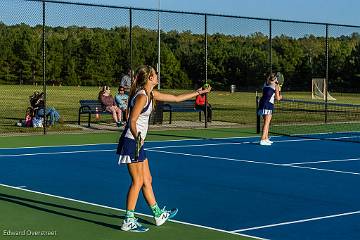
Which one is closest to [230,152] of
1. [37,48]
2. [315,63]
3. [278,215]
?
[278,215]

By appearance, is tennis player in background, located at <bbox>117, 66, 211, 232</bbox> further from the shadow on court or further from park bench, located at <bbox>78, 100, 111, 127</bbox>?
park bench, located at <bbox>78, 100, 111, 127</bbox>

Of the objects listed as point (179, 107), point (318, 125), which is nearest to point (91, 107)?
point (179, 107)

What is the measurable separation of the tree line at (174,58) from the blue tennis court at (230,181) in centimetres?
3139

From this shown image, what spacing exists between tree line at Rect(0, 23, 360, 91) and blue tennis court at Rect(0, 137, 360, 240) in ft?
103

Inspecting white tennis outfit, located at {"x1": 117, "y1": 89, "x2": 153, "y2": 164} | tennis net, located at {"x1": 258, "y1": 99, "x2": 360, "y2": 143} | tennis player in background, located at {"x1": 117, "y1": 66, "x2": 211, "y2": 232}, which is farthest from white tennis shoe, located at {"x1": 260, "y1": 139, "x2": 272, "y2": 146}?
white tennis outfit, located at {"x1": 117, "y1": 89, "x2": 153, "y2": 164}

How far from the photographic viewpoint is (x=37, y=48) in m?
62.6

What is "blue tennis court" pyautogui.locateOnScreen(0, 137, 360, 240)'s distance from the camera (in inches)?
316

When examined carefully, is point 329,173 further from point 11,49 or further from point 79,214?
point 11,49

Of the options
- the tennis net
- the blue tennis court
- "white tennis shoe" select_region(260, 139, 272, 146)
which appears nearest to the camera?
the blue tennis court

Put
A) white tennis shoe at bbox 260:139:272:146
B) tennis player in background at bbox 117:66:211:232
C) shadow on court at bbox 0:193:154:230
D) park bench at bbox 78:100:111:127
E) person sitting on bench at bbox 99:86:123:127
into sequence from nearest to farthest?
tennis player in background at bbox 117:66:211:232 < shadow on court at bbox 0:193:154:230 < white tennis shoe at bbox 260:139:272:146 < person sitting on bench at bbox 99:86:123:127 < park bench at bbox 78:100:111:127

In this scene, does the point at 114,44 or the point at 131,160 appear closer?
the point at 131,160

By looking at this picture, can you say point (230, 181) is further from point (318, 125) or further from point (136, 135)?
point (318, 125)

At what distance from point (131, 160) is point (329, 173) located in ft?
18.2

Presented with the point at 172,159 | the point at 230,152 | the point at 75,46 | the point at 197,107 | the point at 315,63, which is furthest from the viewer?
the point at 315,63
